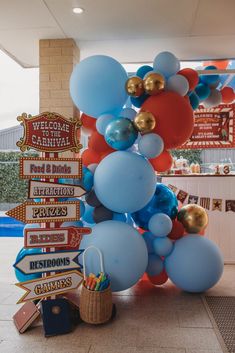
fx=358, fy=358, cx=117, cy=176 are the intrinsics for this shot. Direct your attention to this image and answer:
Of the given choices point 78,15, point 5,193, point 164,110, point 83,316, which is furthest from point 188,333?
point 5,193

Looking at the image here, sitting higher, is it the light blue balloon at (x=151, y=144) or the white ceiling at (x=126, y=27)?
the white ceiling at (x=126, y=27)

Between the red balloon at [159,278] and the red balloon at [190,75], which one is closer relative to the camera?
the red balloon at [190,75]

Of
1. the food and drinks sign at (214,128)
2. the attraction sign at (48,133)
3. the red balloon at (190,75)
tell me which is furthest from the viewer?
the food and drinks sign at (214,128)

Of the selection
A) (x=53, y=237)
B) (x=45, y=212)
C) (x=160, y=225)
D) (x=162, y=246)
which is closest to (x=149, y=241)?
(x=162, y=246)

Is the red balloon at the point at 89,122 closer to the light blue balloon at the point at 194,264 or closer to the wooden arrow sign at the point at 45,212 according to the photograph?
the wooden arrow sign at the point at 45,212

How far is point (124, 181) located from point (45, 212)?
25.7 inches

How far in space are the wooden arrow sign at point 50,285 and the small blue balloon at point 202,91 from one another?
217cm

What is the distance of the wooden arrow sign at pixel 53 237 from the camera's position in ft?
8.73

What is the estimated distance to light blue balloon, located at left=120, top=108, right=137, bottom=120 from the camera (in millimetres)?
3145

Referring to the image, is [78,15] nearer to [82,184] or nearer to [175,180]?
[82,184]

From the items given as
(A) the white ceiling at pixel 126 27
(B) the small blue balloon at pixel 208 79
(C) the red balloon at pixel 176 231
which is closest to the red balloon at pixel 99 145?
(C) the red balloon at pixel 176 231

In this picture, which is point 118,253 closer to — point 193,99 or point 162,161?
point 162,161

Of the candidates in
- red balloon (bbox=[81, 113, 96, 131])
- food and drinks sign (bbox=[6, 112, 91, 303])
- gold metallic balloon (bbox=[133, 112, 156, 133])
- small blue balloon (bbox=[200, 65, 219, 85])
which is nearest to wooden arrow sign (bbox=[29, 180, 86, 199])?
food and drinks sign (bbox=[6, 112, 91, 303])

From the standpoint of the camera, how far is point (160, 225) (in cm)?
317
